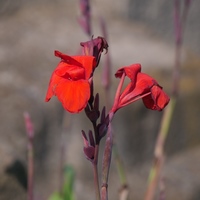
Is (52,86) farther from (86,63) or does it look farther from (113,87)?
(113,87)

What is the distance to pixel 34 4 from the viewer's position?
382 cm

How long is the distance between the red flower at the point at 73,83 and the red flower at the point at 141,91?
0.07 m

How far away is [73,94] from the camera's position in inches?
31.1

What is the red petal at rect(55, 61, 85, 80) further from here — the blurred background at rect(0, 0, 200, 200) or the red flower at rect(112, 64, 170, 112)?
the blurred background at rect(0, 0, 200, 200)

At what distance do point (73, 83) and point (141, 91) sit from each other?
11 centimetres

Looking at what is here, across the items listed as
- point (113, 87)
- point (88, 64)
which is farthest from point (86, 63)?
point (113, 87)

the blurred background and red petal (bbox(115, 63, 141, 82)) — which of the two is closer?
red petal (bbox(115, 63, 141, 82))

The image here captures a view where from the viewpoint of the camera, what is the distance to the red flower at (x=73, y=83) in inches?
31.0

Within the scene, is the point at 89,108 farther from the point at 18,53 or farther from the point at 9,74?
the point at 18,53

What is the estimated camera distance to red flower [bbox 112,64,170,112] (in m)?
0.87

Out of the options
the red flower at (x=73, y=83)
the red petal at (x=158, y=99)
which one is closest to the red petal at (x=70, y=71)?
the red flower at (x=73, y=83)

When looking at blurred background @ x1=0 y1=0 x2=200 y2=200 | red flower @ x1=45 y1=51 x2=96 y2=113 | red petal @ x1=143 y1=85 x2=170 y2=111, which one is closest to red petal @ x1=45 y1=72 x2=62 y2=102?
red flower @ x1=45 y1=51 x2=96 y2=113

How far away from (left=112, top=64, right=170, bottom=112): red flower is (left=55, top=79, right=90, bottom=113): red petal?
0.27 feet

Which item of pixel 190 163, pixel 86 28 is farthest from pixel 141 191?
pixel 86 28
